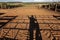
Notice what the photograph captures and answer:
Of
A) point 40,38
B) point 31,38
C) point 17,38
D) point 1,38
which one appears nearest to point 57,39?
point 40,38

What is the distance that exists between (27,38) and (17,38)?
47 centimetres

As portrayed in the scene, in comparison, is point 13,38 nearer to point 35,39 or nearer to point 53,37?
point 35,39

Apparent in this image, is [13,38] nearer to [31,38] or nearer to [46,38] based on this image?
[31,38]

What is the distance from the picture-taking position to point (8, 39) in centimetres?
650

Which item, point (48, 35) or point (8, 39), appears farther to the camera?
point (48, 35)

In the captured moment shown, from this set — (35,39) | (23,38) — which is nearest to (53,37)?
(35,39)

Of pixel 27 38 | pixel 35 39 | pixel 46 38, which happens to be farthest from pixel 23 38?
pixel 46 38

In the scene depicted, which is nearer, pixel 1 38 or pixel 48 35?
pixel 1 38

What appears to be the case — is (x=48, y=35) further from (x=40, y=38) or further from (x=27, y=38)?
(x=27, y=38)

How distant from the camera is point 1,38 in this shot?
6.62 m

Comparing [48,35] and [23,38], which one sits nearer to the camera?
[23,38]

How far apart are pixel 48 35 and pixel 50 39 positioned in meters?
0.65

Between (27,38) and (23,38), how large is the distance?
20cm

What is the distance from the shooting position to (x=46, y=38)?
6762 mm
